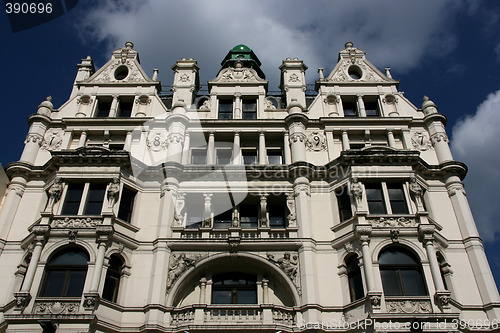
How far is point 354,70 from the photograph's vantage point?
31406mm

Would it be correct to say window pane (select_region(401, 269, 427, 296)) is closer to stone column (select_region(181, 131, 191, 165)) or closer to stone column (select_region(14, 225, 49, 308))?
stone column (select_region(181, 131, 191, 165))

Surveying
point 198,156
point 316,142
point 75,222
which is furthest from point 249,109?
point 75,222

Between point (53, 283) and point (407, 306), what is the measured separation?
14993mm

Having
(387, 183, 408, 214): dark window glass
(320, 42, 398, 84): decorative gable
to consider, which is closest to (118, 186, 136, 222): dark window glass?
(387, 183, 408, 214): dark window glass

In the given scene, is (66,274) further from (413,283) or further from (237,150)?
(413,283)

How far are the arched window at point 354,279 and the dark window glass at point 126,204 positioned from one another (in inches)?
431

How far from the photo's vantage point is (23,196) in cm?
2427

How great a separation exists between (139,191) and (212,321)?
8.21 m

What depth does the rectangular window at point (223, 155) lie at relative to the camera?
88.0 feet

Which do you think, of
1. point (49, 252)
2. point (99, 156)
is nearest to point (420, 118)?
point (99, 156)

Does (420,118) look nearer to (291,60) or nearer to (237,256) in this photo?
(291,60)

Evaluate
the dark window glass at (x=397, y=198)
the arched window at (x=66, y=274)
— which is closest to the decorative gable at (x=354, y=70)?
the dark window glass at (x=397, y=198)

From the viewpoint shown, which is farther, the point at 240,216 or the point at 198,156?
the point at 198,156

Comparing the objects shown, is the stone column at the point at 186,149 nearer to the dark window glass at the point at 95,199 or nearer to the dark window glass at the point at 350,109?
the dark window glass at the point at 95,199
